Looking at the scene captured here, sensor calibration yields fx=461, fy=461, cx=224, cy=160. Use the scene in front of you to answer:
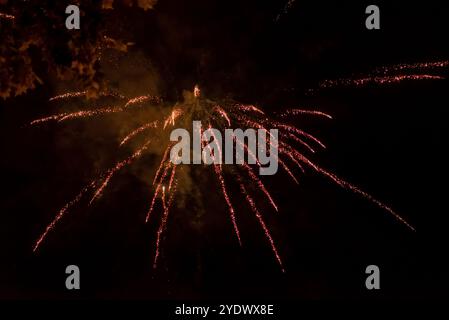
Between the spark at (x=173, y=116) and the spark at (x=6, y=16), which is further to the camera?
the spark at (x=173, y=116)

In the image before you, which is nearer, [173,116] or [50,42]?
[50,42]

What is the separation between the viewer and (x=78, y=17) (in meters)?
5.38

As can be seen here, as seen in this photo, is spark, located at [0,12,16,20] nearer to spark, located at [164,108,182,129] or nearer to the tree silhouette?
the tree silhouette

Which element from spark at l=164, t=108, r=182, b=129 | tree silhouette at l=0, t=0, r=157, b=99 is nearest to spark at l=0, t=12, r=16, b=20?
tree silhouette at l=0, t=0, r=157, b=99

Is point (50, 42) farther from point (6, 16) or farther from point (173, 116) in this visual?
point (173, 116)

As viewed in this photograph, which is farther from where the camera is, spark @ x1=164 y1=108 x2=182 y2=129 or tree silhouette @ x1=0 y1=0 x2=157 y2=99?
spark @ x1=164 y1=108 x2=182 y2=129

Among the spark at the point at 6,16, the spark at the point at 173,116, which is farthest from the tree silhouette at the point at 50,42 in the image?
the spark at the point at 173,116

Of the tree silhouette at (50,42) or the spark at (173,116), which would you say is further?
the spark at (173,116)

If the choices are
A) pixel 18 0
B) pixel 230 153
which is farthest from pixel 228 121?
pixel 18 0

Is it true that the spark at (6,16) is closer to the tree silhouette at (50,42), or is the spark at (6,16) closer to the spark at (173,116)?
the tree silhouette at (50,42)

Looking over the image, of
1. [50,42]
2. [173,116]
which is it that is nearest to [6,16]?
[50,42]
